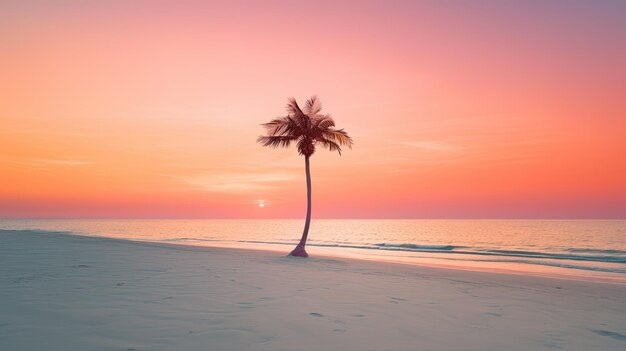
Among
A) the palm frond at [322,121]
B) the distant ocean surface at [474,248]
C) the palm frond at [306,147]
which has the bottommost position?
the distant ocean surface at [474,248]

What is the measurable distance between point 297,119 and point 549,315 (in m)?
18.4

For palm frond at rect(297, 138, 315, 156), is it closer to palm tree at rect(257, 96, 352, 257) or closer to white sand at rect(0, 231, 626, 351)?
palm tree at rect(257, 96, 352, 257)

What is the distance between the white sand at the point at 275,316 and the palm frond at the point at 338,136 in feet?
47.6

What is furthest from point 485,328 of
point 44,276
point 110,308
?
point 44,276

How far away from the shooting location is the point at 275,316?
21.5 ft

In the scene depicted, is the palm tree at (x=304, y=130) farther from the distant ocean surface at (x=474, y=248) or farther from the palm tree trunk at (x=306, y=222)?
the distant ocean surface at (x=474, y=248)

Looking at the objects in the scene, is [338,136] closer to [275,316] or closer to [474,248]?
[275,316]

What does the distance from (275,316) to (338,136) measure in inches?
747

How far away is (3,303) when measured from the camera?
22.1ft

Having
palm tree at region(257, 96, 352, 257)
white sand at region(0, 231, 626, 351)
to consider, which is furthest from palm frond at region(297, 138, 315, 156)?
white sand at region(0, 231, 626, 351)

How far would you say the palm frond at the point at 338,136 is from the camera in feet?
80.6

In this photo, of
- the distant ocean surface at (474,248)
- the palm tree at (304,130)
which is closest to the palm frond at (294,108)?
the palm tree at (304,130)

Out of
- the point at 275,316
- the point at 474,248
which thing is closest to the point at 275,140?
the point at 275,316

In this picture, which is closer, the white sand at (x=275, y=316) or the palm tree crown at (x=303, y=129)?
the white sand at (x=275, y=316)
